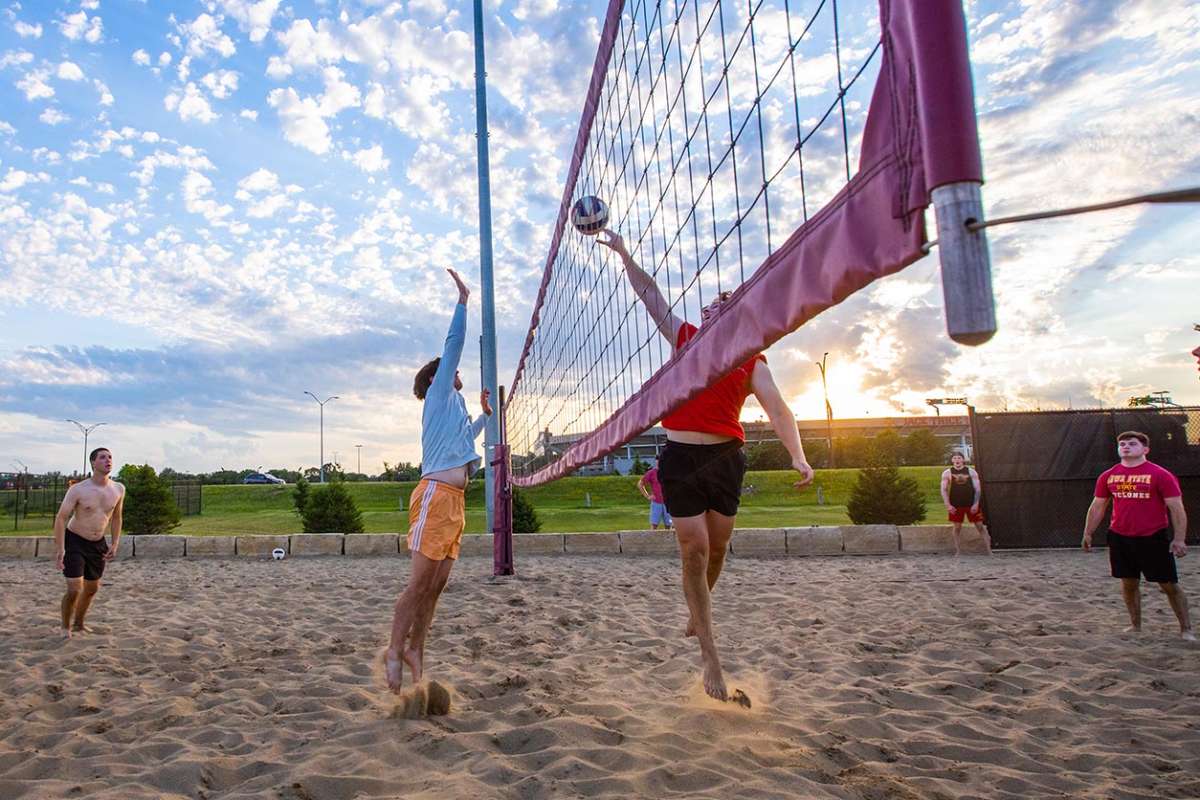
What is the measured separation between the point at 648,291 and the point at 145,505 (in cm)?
1239

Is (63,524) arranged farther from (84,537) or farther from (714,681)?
(714,681)

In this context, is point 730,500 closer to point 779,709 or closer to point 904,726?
point 779,709

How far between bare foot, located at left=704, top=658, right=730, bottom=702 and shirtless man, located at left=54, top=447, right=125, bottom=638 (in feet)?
13.9

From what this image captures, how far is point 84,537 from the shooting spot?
5.22 metres

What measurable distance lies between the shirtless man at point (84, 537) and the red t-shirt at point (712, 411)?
4276 mm

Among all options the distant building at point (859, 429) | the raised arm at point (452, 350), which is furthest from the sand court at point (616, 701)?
the distant building at point (859, 429)

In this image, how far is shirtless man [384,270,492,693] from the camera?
309cm

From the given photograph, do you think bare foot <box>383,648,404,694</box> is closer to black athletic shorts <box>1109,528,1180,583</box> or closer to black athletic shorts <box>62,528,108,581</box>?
black athletic shorts <box>62,528,108,581</box>

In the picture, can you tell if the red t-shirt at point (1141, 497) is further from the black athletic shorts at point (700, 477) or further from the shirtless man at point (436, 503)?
the shirtless man at point (436, 503)

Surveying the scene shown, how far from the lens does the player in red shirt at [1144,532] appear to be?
4.36 meters

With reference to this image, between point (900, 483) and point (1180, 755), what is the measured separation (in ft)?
32.0

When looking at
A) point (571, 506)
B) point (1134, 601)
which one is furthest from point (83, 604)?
point (571, 506)

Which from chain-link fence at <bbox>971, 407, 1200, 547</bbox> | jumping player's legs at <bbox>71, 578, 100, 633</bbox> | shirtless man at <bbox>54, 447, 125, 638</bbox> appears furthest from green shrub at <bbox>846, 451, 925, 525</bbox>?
jumping player's legs at <bbox>71, 578, 100, 633</bbox>

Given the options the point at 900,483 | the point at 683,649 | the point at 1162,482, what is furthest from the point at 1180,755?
the point at 900,483
